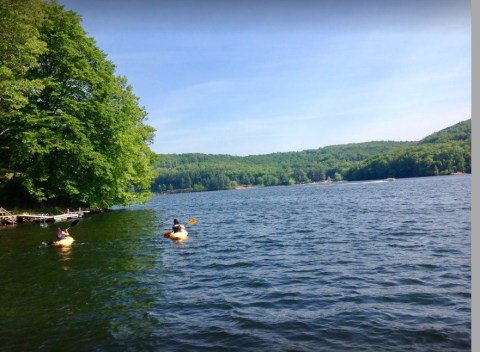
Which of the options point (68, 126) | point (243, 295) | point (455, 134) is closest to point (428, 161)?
point (455, 134)

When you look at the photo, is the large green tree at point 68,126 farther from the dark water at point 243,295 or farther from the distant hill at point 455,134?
the distant hill at point 455,134

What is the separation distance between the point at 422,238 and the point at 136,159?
126 ft

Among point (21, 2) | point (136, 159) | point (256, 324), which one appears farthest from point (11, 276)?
point (136, 159)

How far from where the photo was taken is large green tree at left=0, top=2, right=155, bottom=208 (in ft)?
118

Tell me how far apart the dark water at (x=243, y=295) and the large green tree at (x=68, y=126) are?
596 inches

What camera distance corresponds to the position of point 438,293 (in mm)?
12148

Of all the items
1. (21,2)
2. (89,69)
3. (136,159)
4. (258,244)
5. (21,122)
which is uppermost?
(21,2)

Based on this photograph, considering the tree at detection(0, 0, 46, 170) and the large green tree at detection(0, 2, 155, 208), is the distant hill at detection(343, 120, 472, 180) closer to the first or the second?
the large green tree at detection(0, 2, 155, 208)

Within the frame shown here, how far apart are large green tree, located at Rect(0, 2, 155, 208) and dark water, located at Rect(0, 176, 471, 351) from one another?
49.6ft

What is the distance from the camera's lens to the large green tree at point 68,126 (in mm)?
36000

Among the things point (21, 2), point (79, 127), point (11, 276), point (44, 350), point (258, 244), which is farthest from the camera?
point (79, 127)

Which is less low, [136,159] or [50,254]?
[136,159]

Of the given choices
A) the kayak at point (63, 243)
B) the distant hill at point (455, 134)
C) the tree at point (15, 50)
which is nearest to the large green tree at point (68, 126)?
the tree at point (15, 50)

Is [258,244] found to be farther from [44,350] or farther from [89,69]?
[89,69]
